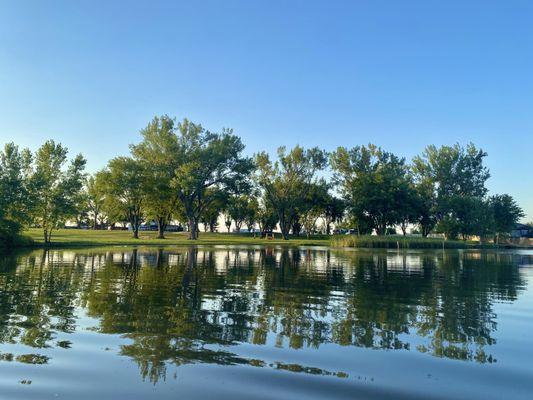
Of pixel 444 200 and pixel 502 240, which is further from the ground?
pixel 444 200

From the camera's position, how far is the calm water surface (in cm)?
745

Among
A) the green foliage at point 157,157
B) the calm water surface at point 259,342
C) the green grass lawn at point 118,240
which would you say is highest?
the green foliage at point 157,157

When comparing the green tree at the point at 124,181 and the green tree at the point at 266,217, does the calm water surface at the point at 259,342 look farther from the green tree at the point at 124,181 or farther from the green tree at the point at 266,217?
the green tree at the point at 266,217

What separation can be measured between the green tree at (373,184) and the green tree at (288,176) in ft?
20.5

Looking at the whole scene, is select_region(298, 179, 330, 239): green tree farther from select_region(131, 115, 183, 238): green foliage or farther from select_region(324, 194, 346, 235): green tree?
select_region(131, 115, 183, 238): green foliage

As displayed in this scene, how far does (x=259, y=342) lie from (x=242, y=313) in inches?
139

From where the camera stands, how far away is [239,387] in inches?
291

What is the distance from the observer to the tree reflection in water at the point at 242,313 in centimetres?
996

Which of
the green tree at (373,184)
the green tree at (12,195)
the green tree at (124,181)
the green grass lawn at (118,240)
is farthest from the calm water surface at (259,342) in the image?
the green tree at (373,184)

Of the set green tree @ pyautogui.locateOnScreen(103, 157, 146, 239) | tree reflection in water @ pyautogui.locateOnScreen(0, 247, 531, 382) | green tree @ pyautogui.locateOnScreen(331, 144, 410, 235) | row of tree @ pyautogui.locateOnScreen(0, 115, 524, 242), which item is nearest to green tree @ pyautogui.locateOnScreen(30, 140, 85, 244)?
row of tree @ pyautogui.locateOnScreen(0, 115, 524, 242)

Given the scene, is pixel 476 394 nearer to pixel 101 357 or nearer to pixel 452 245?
pixel 101 357

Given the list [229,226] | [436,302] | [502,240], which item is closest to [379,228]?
[502,240]

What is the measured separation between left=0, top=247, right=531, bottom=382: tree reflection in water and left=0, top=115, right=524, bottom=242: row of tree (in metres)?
36.4

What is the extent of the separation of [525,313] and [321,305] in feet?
22.2
